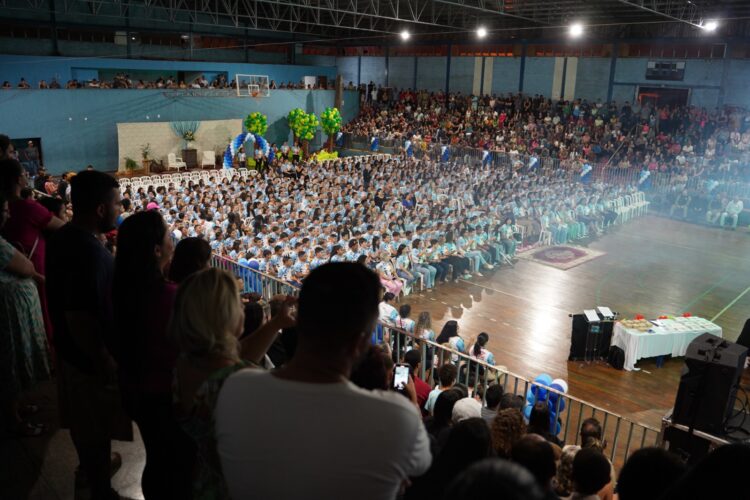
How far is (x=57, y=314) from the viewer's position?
250cm

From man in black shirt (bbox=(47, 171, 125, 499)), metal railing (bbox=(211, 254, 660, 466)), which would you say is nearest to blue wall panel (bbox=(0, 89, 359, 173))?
metal railing (bbox=(211, 254, 660, 466))

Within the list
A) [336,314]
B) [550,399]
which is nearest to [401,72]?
[550,399]

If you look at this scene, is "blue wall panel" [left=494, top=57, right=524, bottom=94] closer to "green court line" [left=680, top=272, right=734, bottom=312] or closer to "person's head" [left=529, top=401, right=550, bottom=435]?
"green court line" [left=680, top=272, right=734, bottom=312]

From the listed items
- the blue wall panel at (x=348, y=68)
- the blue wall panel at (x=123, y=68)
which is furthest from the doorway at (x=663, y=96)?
the blue wall panel at (x=348, y=68)

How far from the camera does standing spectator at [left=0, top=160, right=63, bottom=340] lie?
11.6 ft

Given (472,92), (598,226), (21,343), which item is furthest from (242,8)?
(21,343)

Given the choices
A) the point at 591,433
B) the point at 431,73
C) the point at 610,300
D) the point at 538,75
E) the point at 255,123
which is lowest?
the point at 610,300

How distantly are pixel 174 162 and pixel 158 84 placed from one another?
3341mm

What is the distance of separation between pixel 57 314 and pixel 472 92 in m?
29.8

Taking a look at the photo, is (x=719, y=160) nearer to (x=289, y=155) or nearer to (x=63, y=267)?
(x=289, y=155)

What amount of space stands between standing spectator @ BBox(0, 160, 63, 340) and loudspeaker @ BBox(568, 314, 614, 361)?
7.13 meters

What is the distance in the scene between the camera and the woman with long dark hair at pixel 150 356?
7.54ft

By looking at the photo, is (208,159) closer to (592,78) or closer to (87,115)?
(87,115)

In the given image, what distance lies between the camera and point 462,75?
30562 mm
